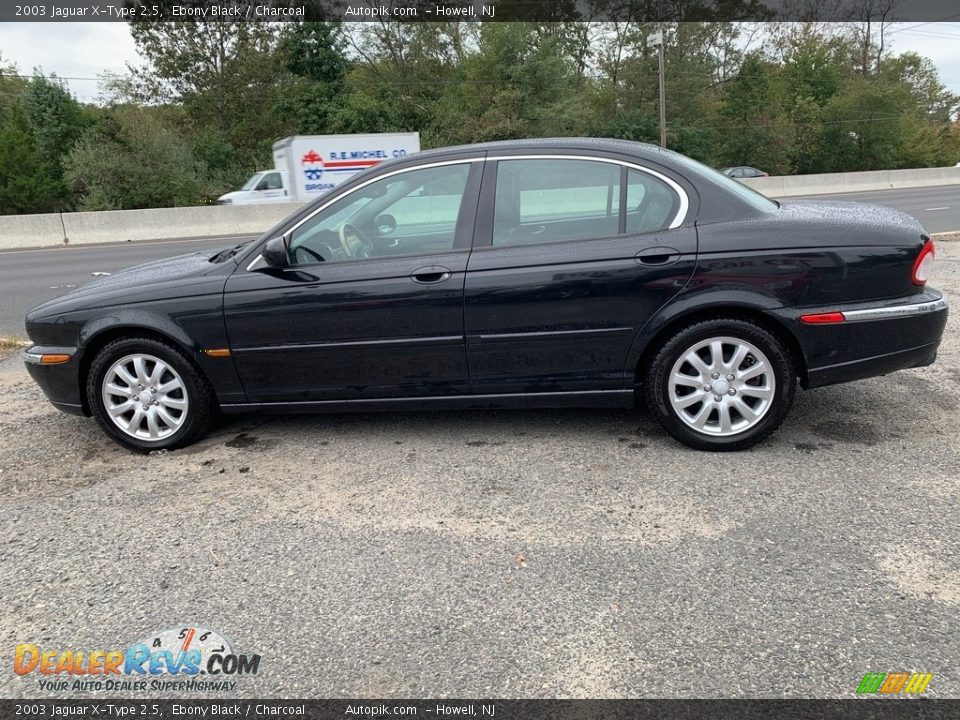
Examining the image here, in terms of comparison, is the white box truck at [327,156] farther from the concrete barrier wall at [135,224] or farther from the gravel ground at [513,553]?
the gravel ground at [513,553]

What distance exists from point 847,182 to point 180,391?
102 feet

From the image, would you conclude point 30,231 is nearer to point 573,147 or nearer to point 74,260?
point 74,260

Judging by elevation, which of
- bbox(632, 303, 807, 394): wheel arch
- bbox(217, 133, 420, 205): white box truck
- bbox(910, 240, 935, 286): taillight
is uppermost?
bbox(217, 133, 420, 205): white box truck

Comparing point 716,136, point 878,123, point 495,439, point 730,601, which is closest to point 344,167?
point 495,439

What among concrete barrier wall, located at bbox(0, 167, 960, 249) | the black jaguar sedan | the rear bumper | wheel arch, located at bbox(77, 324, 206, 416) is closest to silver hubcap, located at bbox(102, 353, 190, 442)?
the black jaguar sedan

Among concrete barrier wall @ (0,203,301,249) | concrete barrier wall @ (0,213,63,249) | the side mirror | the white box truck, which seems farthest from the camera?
the white box truck

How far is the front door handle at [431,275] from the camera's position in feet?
12.6

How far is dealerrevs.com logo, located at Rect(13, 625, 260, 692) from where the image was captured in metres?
2.34

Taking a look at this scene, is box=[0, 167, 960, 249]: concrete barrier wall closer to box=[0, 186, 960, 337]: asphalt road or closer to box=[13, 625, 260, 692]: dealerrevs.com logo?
box=[0, 186, 960, 337]: asphalt road

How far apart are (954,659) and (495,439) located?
2.40 metres

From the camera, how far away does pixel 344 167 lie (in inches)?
869

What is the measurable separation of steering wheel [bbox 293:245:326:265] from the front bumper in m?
1.39

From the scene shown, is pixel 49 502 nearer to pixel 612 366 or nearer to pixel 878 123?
Answer: pixel 612 366

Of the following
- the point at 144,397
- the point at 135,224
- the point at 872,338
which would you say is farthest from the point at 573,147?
the point at 135,224
